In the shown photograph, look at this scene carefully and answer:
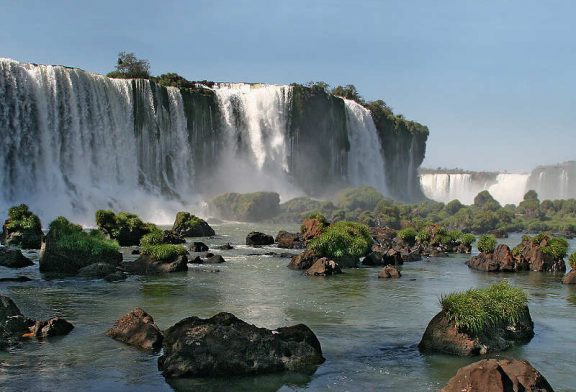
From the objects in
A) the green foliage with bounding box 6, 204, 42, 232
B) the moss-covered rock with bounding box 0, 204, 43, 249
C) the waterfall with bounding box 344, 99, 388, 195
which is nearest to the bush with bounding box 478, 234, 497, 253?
the moss-covered rock with bounding box 0, 204, 43, 249

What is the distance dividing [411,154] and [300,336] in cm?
11397

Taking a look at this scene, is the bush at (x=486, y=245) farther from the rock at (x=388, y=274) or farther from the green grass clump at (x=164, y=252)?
the green grass clump at (x=164, y=252)

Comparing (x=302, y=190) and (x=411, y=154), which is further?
(x=411, y=154)

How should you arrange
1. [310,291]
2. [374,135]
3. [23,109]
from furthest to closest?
[374,135] < [23,109] < [310,291]

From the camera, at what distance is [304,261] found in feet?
96.9

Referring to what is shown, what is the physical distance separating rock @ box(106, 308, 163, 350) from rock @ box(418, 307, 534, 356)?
5.92 m

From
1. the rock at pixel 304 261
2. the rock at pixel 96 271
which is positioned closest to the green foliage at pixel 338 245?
the rock at pixel 304 261

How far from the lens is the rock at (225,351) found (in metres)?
12.0

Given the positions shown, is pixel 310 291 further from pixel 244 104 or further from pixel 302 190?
pixel 302 190

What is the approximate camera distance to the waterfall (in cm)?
10312

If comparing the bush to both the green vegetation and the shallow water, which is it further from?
the green vegetation

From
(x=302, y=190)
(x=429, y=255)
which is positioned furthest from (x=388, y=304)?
(x=302, y=190)

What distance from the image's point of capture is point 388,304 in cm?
2081

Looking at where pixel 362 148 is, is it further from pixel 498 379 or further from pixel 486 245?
pixel 498 379
